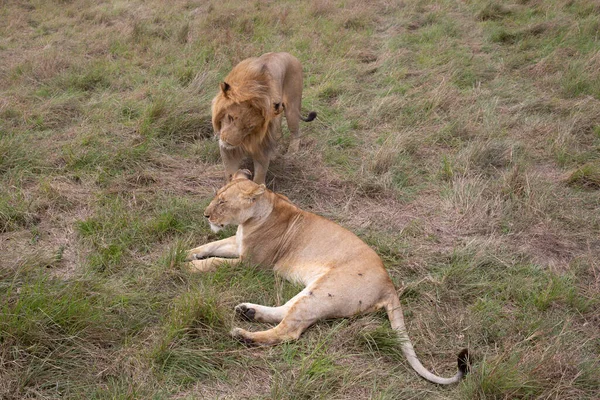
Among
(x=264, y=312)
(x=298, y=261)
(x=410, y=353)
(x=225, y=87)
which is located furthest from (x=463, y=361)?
(x=225, y=87)

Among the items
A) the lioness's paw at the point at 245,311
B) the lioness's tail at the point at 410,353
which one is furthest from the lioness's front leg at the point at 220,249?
the lioness's tail at the point at 410,353

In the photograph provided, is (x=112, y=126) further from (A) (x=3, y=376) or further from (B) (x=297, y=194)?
(A) (x=3, y=376)

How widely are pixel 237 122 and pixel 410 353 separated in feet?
7.13

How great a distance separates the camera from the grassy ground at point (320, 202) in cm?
256

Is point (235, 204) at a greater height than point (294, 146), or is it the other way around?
point (235, 204)

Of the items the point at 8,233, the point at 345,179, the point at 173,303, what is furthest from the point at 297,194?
the point at 8,233

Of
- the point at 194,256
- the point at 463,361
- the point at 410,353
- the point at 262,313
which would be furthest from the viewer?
the point at 194,256

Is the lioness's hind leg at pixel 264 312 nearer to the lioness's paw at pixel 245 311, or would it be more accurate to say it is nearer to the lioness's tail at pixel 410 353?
the lioness's paw at pixel 245 311

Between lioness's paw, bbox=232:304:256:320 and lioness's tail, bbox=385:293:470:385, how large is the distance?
2.49 ft

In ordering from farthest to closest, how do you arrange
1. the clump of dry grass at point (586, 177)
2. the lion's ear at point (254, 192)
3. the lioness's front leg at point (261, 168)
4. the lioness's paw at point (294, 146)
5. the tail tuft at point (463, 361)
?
the lioness's paw at point (294, 146) → the clump of dry grass at point (586, 177) → the lioness's front leg at point (261, 168) → the lion's ear at point (254, 192) → the tail tuft at point (463, 361)

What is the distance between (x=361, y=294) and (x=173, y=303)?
1.05 meters

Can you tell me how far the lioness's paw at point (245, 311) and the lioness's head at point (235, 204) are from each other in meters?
0.70

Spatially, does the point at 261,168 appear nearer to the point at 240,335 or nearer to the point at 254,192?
the point at 254,192

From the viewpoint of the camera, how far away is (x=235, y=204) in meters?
3.44
